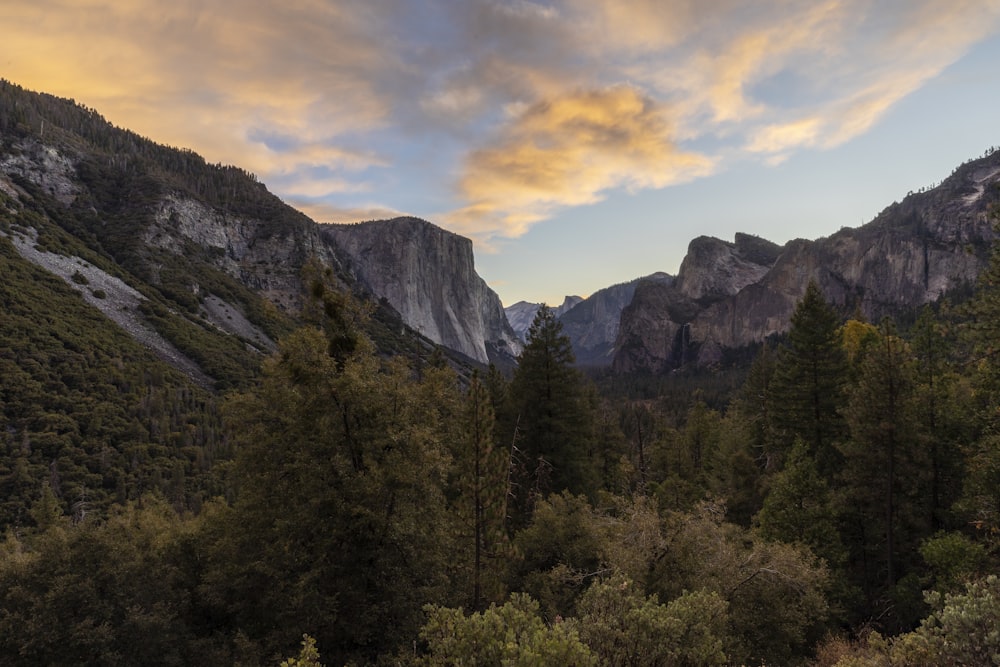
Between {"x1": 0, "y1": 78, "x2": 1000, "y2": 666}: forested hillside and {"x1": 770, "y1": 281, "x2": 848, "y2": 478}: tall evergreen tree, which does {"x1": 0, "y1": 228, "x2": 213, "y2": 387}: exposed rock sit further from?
{"x1": 770, "y1": 281, "x2": 848, "y2": 478}: tall evergreen tree

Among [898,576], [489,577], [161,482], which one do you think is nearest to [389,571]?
[489,577]

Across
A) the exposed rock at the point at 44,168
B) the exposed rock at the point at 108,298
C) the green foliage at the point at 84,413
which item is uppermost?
the exposed rock at the point at 44,168

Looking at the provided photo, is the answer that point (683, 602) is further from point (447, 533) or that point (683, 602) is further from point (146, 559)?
point (146, 559)

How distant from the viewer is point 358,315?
1566 centimetres

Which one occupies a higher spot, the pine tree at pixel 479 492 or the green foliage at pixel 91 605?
the pine tree at pixel 479 492

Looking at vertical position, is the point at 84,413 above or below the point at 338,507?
below

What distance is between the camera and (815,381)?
2616cm

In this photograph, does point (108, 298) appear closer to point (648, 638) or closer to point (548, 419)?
point (548, 419)

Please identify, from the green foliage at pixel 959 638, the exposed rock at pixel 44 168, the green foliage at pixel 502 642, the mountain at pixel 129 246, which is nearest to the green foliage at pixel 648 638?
the green foliage at pixel 502 642

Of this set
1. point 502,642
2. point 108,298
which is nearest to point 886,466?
point 502,642

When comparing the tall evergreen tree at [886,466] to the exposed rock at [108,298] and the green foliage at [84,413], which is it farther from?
the exposed rock at [108,298]

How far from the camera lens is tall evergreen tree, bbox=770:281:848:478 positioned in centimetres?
2555

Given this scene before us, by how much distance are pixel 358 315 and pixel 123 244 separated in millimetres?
190394

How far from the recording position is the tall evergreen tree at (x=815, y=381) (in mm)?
25547
